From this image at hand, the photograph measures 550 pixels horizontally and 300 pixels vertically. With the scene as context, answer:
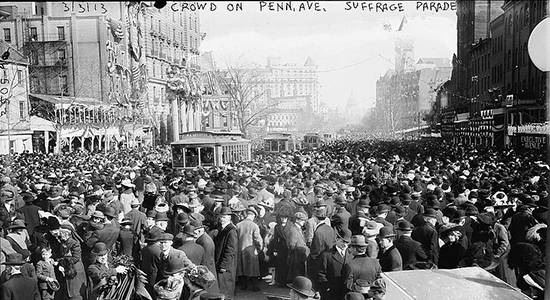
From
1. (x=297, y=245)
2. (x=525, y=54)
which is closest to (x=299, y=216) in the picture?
(x=297, y=245)

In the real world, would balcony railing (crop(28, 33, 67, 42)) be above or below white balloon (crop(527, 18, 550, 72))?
above

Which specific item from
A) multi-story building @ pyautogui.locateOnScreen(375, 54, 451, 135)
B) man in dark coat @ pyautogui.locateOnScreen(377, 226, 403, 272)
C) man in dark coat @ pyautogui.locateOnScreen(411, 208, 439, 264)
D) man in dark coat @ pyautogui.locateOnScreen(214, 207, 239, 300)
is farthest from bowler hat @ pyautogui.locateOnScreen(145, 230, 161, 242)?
multi-story building @ pyautogui.locateOnScreen(375, 54, 451, 135)

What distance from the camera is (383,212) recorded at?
245 inches

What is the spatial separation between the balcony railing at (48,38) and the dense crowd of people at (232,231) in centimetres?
187

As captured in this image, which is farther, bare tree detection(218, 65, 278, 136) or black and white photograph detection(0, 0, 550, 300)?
bare tree detection(218, 65, 278, 136)

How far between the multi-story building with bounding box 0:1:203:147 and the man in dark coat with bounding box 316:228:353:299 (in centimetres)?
379

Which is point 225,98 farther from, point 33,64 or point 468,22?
point 468,22

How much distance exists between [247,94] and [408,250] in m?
4.37

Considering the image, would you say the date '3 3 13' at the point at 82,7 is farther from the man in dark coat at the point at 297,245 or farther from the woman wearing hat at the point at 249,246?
the man in dark coat at the point at 297,245

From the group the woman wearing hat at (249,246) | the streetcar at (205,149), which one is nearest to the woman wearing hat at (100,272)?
the woman wearing hat at (249,246)

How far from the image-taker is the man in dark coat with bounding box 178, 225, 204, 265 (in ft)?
16.8

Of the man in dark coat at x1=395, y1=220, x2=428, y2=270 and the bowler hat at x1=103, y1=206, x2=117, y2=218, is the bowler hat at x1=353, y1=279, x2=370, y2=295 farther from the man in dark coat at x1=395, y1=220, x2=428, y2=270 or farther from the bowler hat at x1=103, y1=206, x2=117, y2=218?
the bowler hat at x1=103, y1=206, x2=117, y2=218

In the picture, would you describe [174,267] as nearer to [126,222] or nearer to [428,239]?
[126,222]

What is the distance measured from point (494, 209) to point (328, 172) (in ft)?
15.5
